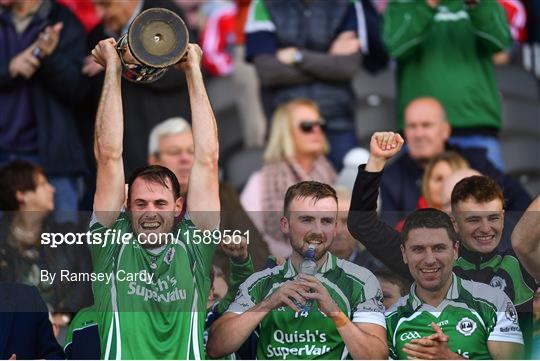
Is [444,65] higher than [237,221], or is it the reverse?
[444,65]

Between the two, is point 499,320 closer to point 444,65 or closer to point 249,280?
point 249,280

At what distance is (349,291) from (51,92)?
323 centimetres

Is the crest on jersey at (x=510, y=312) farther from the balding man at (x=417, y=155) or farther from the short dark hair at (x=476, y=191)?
the balding man at (x=417, y=155)

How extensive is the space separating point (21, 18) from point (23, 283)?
290cm

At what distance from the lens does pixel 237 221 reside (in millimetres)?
7664

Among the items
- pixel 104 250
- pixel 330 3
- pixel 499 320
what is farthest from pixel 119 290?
pixel 330 3

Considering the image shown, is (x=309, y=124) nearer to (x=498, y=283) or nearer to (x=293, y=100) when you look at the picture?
(x=293, y=100)

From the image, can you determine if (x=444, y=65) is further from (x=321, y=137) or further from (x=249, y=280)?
(x=249, y=280)

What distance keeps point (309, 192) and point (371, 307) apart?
60 cm

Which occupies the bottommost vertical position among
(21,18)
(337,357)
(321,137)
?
(337,357)

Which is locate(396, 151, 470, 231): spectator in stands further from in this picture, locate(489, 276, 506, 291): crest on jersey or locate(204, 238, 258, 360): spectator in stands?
locate(204, 238, 258, 360): spectator in stands

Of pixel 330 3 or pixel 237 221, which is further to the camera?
pixel 330 3

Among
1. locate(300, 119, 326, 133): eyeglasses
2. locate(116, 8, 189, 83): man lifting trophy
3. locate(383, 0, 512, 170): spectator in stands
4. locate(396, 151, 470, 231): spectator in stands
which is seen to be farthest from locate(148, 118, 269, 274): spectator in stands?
locate(116, 8, 189, 83): man lifting trophy

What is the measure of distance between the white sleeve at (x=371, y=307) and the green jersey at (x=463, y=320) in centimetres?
6
